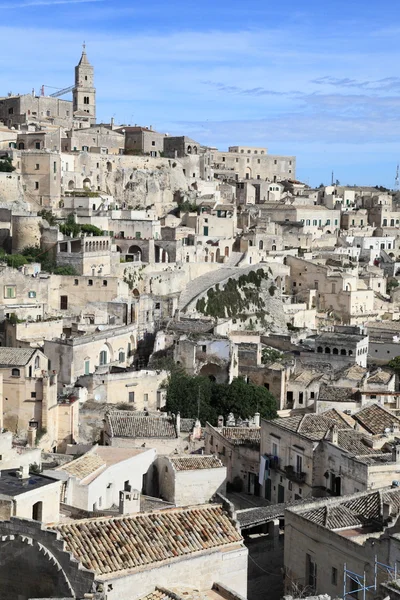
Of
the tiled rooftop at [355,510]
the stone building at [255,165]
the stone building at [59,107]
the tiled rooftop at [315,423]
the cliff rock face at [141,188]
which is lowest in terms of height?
the tiled rooftop at [355,510]

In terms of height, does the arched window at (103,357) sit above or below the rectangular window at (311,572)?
above

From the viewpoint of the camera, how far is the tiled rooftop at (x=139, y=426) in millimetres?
27155

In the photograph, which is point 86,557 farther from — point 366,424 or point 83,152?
point 83,152

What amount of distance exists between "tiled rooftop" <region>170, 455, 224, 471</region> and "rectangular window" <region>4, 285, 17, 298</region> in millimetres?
17904

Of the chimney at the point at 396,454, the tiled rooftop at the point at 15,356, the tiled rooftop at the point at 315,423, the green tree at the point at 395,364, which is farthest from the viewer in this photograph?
the green tree at the point at 395,364

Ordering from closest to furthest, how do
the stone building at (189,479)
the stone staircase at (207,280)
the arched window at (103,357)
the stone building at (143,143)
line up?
1. the stone building at (189,479)
2. the arched window at (103,357)
3. the stone staircase at (207,280)
4. the stone building at (143,143)

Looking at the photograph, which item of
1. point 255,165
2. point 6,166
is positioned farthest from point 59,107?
point 6,166

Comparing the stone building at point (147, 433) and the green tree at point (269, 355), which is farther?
the green tree at point (269, 355)

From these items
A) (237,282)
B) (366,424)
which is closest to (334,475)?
(366,424)

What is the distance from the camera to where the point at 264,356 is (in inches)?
1585

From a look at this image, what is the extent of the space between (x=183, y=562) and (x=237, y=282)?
35.7 meters

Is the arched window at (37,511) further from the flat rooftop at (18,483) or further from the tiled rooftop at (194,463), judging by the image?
the tiled rooftop at (194,463)

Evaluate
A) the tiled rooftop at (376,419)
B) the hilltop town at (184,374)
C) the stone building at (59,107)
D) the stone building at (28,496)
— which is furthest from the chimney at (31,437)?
the stone building at (59,107)

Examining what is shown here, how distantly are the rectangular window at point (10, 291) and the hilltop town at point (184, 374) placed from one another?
63mm
